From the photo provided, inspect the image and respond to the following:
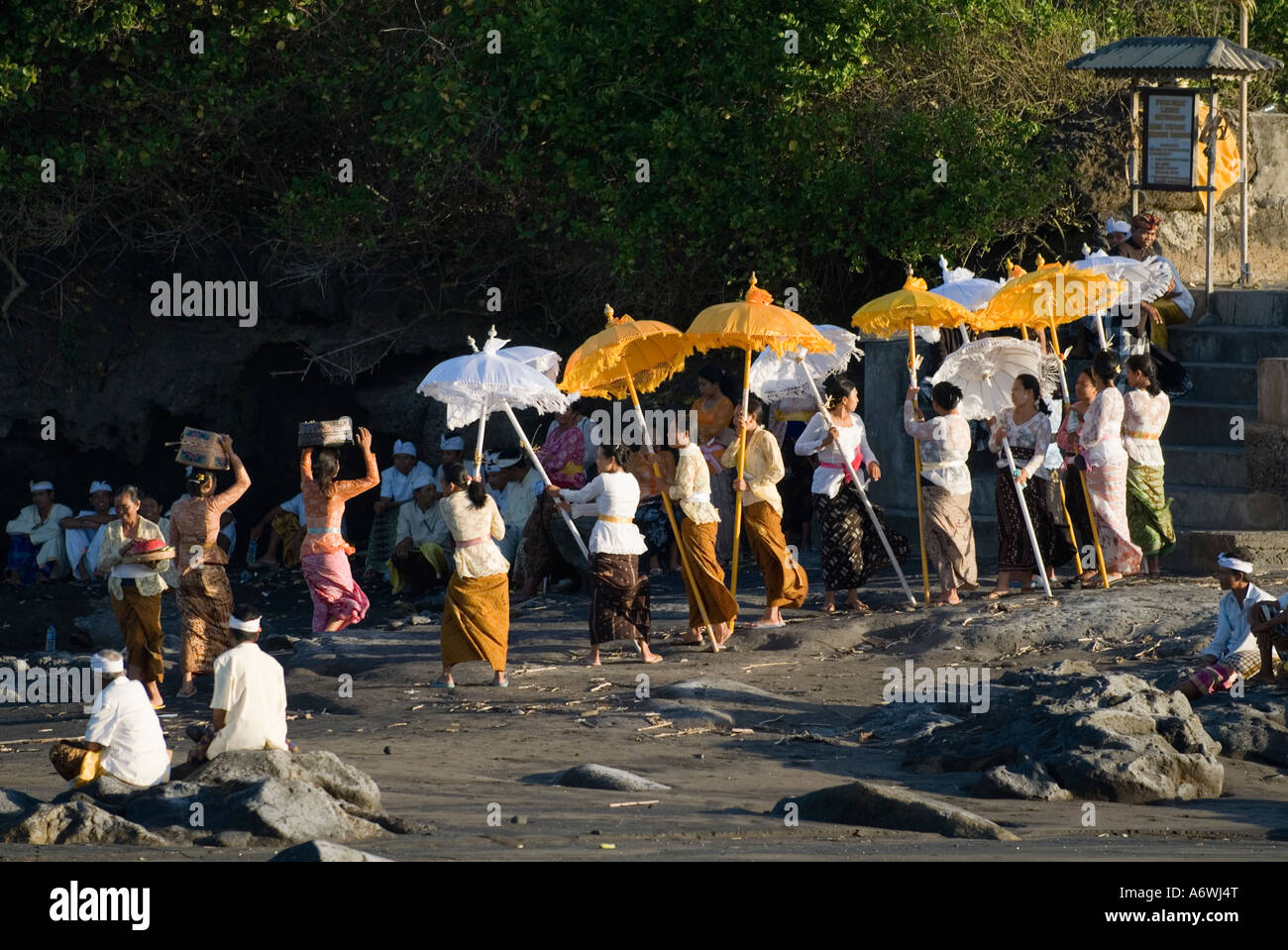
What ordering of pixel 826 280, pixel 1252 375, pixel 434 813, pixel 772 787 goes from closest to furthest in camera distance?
pixel 434 813
pixel 772 787
pixel 1252 375
pixel 826 280

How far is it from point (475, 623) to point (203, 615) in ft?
6.49

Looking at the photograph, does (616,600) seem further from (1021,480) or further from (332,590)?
(1021,480)

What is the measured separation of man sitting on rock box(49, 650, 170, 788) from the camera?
7.93 meters

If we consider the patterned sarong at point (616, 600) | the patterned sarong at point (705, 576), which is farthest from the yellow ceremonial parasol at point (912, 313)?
the patterned sarong at point (616, 600)

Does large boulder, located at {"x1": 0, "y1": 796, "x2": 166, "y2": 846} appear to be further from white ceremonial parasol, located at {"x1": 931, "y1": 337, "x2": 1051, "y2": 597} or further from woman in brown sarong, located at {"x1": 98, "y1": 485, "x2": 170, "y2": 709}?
white ceremonial parasol, located at {"x1": 931, "y1": 337, "x2": 1051, "y2": 597}

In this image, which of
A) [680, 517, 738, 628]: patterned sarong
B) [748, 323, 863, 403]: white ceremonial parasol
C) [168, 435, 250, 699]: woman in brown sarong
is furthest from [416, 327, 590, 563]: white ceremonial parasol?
[748, 323, 863, 403]: white ceremonial parasol

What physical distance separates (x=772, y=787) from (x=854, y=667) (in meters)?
2.71

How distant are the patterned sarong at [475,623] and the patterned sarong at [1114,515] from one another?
424 centimetres

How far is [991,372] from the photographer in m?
12.2

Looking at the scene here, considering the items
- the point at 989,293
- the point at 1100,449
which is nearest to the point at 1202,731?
the point at 1100,449

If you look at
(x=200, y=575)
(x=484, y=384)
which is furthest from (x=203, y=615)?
(x=484, y=384)

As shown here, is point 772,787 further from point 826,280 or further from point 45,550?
point 45,550

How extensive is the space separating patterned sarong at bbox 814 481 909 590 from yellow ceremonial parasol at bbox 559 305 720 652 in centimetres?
113

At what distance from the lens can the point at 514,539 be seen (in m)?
14.7
